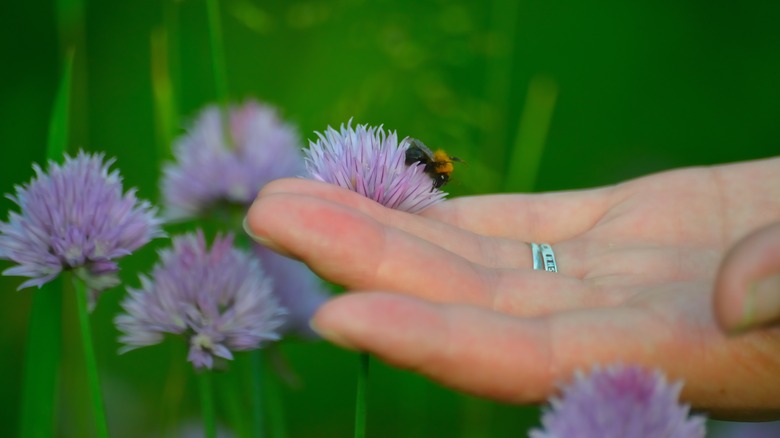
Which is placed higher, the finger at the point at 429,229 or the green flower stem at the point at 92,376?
the finger at the point at 429,229

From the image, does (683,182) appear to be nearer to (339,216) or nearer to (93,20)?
(339,216)

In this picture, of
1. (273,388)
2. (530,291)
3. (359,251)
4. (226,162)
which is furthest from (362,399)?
(226,162)

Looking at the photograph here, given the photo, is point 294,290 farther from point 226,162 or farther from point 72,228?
point 72,228

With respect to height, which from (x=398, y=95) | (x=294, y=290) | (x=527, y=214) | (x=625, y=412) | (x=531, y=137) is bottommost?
(x=625, y=412)

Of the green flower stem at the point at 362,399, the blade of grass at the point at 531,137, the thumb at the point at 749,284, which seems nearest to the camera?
the thumb at the point at 749,284

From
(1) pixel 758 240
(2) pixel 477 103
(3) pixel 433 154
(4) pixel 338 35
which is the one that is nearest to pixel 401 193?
(3) pixel 433 154

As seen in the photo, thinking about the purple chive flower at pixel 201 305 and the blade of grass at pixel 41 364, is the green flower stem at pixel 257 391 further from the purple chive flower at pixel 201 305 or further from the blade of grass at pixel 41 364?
the blade of grass at pixel 41 364

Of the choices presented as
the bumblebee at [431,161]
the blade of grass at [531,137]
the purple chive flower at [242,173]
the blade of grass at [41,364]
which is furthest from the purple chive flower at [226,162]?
the blade of grass at [531,137]
